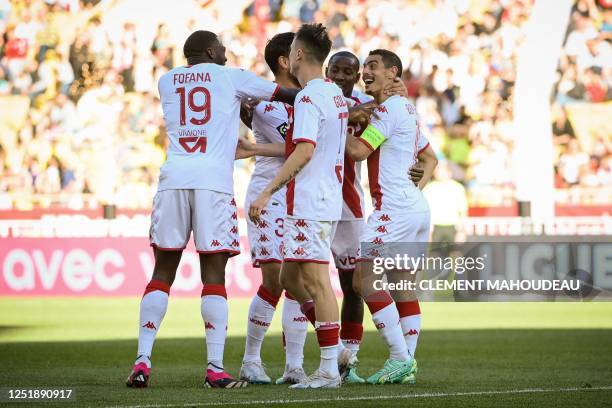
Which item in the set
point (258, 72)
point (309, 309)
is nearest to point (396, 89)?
point (309, 309)

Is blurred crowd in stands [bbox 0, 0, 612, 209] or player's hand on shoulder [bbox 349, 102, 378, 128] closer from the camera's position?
player's hand on shoulder [bbox 349, 102, 378, 128]

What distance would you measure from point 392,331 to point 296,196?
1142 mm

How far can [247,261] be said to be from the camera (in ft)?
A: 54.0

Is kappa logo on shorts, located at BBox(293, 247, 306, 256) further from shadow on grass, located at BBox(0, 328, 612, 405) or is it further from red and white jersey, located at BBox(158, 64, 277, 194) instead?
shadow on grass, located at BBox(0, 328, 612, 405)

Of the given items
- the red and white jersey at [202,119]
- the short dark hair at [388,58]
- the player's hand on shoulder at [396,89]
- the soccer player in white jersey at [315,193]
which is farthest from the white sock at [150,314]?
the short dark hair at [388,58]

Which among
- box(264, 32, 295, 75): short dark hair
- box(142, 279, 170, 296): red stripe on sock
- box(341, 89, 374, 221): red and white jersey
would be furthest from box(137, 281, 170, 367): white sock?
box(264, 32, 295, 75): short dark hair

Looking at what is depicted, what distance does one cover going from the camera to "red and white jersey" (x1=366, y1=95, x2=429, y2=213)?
729 centimetres

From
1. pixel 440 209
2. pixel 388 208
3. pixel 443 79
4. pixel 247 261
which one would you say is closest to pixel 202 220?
pixel 388 208

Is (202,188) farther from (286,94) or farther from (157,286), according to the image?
(286,94)

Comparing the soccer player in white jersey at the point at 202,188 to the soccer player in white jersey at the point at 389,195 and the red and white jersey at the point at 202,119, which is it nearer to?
the red and white jersey at the point at 202,119

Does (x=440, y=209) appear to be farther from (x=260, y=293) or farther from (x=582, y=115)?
(x=260, y=293)

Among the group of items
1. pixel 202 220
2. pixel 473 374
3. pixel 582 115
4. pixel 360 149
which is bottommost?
pixel 473 374

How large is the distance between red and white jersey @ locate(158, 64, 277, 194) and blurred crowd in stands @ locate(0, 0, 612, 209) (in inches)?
483

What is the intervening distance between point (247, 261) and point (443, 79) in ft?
21.3
